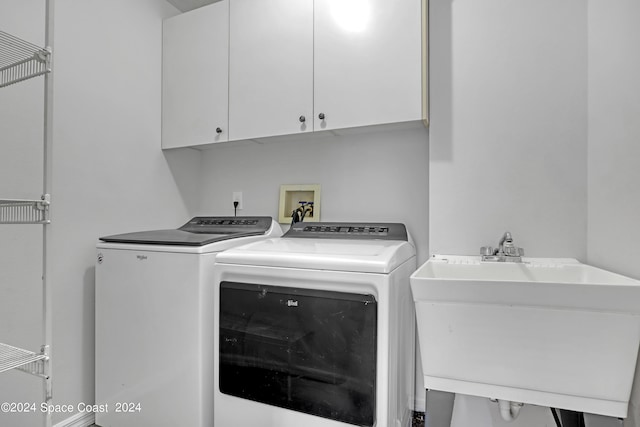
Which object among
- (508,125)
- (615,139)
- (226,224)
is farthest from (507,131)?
(226,224)

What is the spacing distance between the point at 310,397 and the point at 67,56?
1886 millimetres

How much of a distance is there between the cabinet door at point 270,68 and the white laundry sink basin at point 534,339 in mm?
1117

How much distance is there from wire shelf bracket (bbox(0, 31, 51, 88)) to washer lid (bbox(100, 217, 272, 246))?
764 mm

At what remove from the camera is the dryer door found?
1.25m

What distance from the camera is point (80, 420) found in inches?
69.7

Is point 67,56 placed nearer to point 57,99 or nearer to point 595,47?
point 57,99

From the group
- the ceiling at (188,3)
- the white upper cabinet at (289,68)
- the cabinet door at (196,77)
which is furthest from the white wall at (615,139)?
the ceiling at (188,3)

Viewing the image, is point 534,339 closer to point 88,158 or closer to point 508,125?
point 508,125

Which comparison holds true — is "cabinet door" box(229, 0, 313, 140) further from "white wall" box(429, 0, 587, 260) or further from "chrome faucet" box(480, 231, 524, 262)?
"chrome faucet" box(480, 231, 524, 262)

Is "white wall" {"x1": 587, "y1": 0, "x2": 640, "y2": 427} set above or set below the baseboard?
above

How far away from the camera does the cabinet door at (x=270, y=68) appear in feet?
5.86

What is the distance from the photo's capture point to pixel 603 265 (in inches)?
50.3

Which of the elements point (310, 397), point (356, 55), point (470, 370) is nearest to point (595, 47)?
point (356, 55)

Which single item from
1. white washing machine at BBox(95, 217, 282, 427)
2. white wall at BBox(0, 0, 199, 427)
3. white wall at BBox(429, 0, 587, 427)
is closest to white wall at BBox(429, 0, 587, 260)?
white wall at BBox(429, 0, 587, 427)
